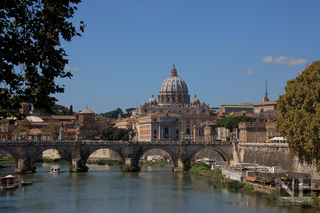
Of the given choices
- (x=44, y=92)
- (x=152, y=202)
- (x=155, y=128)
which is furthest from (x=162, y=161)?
(x=44, y=92)

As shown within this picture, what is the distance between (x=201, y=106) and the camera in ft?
454

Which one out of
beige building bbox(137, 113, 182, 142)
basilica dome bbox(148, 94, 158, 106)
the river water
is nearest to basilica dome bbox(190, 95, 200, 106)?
basilica dome bbox(148, 94, 158, 106)

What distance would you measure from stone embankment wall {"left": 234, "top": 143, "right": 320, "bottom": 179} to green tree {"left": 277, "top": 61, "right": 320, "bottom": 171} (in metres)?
2.69

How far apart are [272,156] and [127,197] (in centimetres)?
1732

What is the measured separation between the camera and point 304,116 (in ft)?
120

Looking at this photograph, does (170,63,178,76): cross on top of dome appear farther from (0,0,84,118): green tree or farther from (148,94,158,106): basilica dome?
(0,0,84,118): green tree

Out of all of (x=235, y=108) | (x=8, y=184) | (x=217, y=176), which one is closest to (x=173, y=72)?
(x=235, y=108)

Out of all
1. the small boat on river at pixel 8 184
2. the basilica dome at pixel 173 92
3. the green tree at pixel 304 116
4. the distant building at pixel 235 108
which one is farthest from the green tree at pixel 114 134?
the green tree at pixel 304 116

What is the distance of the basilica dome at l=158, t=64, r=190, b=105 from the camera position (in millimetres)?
151500

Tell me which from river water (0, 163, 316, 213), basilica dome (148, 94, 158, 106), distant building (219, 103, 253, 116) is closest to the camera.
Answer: river water (0, 163, 316, 213)

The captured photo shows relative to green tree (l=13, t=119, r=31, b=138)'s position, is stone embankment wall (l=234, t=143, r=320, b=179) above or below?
below

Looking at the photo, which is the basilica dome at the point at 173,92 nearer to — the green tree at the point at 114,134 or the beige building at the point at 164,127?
the beige building at the point at 164,127

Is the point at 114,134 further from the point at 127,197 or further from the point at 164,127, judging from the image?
the point at 127,197

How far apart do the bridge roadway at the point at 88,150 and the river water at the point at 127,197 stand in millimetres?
6154
